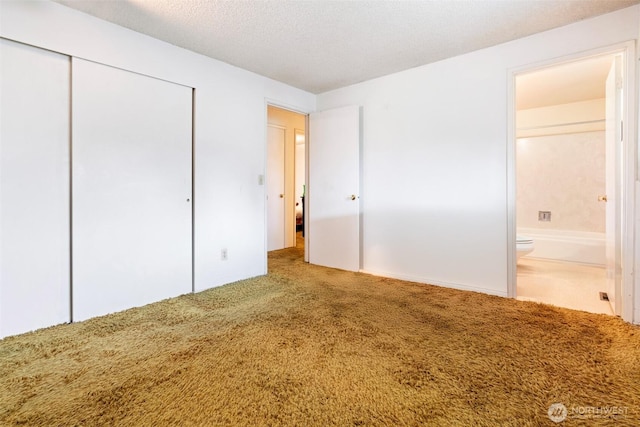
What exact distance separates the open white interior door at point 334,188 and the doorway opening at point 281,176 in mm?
1129

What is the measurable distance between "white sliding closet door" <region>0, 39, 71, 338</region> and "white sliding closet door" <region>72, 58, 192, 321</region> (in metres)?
0.09

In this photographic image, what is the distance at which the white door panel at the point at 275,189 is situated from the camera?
5137 mm

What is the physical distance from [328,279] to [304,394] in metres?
2.01

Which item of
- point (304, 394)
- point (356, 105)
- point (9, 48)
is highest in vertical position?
point (356, 105)

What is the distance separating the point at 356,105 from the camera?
3.73m

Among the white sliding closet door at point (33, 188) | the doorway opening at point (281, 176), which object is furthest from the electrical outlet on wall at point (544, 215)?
the white sliding closet door at point (33, 188)

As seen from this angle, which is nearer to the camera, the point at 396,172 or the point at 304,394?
the point at 304,394

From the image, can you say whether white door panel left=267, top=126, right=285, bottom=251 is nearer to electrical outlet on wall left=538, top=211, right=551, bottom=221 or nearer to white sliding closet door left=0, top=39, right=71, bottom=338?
white sliding closet door left=0, top=39, right=71, bottom=338

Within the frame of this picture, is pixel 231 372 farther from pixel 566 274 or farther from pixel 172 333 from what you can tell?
pixel 566 274

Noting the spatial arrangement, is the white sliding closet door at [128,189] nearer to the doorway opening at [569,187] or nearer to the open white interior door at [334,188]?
the open white interior door at [334,188]

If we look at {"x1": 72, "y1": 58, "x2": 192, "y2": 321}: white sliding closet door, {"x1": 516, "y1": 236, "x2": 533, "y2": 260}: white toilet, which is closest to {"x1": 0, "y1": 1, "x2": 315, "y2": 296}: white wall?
{"x1": 72, "y1": 58, "x2": 192, "y2": 321}: white sliding closet door

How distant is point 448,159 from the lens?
10.1ft

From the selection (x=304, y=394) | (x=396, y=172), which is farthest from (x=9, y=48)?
(x=396, y=172)

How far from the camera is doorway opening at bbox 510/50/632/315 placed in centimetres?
256
